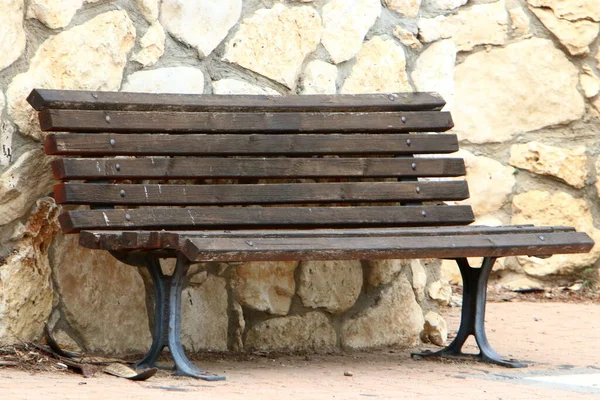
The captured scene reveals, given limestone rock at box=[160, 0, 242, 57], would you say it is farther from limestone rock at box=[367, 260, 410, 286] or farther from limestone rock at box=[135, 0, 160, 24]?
limestone rock at box=[367, 260, 410, 286]

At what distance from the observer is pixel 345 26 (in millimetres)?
4531

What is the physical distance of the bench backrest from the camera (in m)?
3.73

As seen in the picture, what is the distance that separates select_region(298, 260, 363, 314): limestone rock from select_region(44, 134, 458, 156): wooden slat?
477mm

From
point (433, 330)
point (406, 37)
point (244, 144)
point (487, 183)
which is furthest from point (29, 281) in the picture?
point (487, 183)

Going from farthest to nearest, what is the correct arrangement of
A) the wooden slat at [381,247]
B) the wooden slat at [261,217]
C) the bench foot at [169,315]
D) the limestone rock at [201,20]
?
the limestone rock at [201,20]
the wooden slat at [261,217]
the bench foot at [169,315]
the wooden slat at [381,247]

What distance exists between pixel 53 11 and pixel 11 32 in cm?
18

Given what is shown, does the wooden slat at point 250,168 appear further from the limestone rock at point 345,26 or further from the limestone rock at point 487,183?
the limestone rock at point 487,183

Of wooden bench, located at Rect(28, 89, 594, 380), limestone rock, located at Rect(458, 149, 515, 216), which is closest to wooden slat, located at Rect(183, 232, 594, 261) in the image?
wooden bench, located at Rect(28, 89, 594, 380)

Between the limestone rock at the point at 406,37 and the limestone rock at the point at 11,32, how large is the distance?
159 cm

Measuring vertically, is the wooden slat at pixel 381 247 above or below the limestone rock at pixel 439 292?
above

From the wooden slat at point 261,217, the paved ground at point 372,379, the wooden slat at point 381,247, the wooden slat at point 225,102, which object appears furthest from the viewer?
the wooden slat at point 225,102

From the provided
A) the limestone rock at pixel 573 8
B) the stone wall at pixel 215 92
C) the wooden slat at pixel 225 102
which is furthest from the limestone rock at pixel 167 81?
the limestone rock at pixel 573 8

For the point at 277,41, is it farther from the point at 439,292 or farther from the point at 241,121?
the point at 439,292

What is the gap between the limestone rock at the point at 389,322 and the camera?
4.40m
